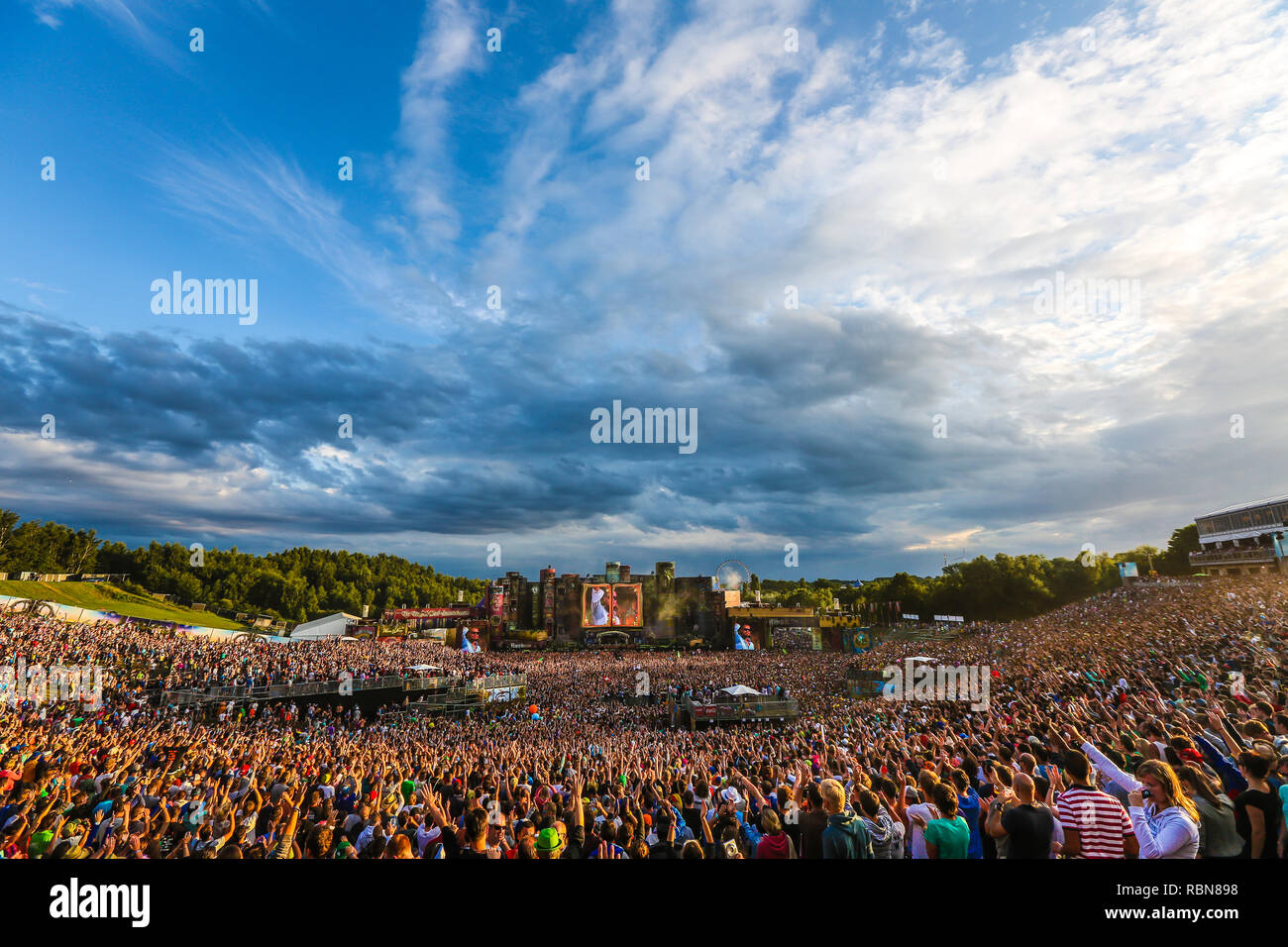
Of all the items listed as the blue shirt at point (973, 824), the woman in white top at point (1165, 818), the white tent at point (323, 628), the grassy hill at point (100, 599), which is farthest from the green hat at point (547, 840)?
the white tent at point (323, 628)

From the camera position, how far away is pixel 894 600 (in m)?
89.9

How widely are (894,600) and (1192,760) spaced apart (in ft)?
307

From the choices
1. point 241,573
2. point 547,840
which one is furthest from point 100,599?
point 547,840

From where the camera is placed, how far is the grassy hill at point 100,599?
52.4 metres

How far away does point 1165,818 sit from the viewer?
3.83 meters

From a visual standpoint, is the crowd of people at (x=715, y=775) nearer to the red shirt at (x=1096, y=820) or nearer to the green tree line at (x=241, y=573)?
the red shirt at (x=1096, y=820)

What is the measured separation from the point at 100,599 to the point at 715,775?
80.7m

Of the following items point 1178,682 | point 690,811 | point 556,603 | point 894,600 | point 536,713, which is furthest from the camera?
point 894,600

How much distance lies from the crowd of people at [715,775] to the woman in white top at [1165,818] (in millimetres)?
19

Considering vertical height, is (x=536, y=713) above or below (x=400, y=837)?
below

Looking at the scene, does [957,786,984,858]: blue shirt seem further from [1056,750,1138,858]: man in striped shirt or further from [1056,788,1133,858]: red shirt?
[1056,788,1133,858]: red shirt
